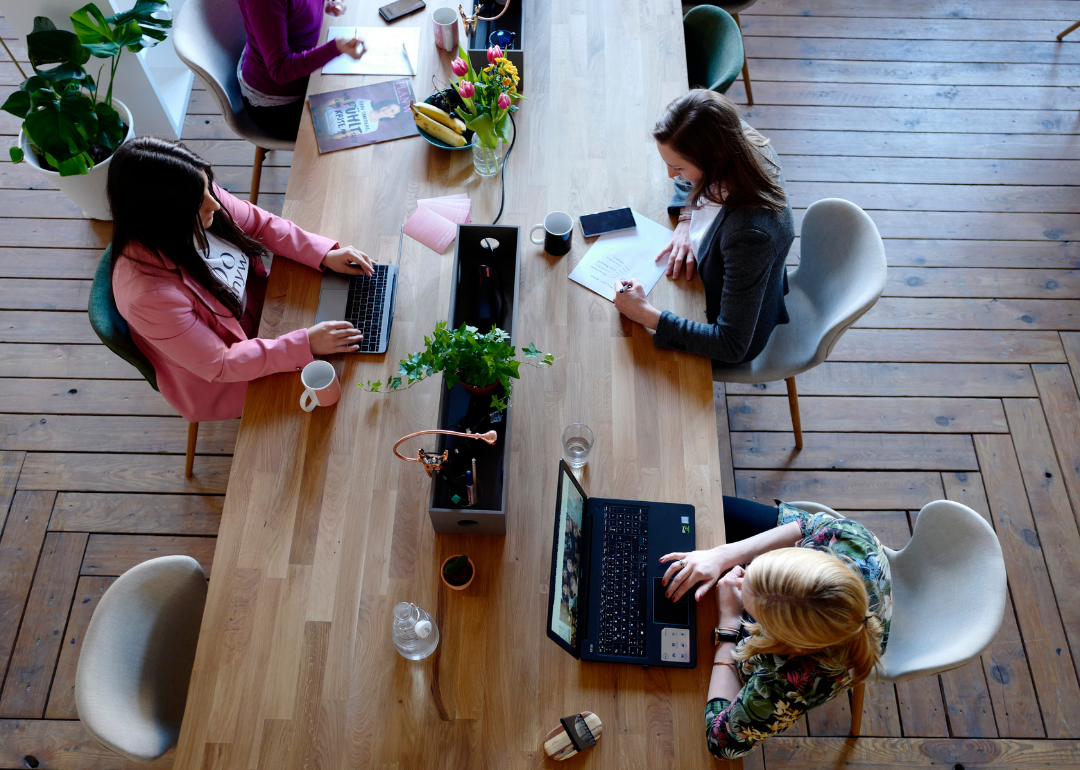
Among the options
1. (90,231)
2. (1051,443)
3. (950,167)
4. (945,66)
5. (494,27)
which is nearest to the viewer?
(494,27)

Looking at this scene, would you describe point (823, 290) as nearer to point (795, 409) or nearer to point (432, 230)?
point (795, 409)

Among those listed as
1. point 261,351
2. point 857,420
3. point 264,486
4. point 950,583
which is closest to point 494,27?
point 261,351

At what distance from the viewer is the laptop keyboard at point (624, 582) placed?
155cm

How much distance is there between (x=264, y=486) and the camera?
1733 millimetres

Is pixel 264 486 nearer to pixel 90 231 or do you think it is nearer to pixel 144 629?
pixel 144 629

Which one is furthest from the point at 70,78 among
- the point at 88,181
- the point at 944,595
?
the point at 944,595

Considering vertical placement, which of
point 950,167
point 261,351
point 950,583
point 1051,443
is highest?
point 261,351

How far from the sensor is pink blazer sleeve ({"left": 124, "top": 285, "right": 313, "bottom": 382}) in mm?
1819

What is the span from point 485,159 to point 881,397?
1.87 meters

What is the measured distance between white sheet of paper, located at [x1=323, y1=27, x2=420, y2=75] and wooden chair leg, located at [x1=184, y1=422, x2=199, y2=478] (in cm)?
134

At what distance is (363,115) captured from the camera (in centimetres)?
235

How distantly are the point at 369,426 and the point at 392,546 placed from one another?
328mm

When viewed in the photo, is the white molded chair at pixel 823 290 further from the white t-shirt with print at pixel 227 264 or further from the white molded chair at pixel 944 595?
the white t-shirt with print at pixel 227 264

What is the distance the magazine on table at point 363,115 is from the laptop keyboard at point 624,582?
4.78 feet
